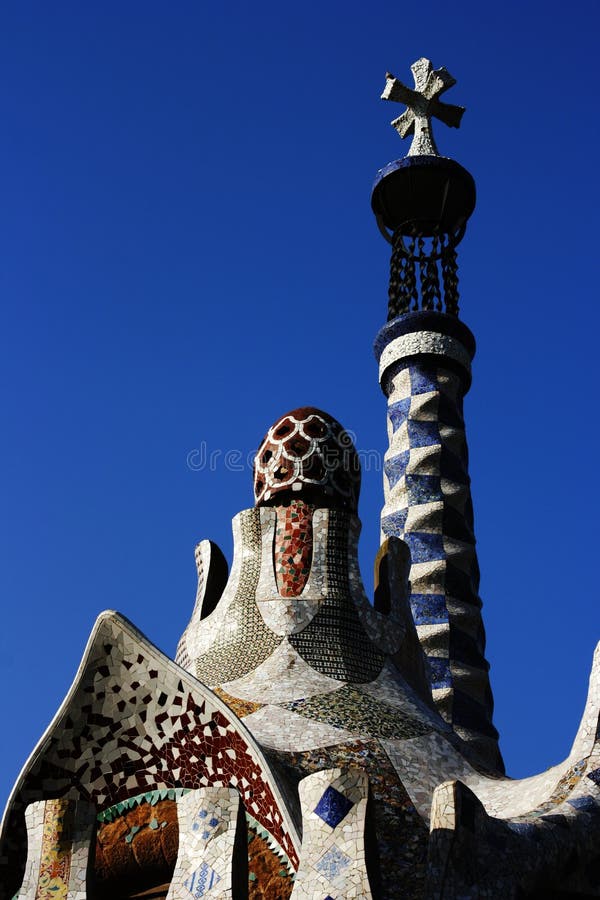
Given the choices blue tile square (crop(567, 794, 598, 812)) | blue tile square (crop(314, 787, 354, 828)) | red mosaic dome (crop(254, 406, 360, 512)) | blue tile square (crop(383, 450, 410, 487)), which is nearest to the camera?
blue tile square (crop(314, 787, 354, 828))

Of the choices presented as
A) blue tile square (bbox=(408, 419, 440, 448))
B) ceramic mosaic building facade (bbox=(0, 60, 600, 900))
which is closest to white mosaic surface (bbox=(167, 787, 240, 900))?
ceramic mosaic building facade (bbox=(0, 60, 600, 900))

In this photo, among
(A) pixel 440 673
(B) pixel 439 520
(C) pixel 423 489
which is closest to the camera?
(A) pixel 440 673

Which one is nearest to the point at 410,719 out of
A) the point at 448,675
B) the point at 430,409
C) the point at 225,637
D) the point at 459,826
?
the point at 225,637

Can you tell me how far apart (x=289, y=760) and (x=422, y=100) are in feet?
25.7

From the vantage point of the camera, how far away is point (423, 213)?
35.8 ft

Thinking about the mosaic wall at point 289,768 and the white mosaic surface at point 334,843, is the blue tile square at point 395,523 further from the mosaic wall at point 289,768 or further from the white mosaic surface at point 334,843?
the white mosaic surface at point 334,843

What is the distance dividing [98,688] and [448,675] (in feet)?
13.2

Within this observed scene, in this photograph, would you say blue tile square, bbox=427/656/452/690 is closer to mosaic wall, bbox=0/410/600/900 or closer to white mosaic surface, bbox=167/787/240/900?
mosaic wall, bbox=0/410/600/900

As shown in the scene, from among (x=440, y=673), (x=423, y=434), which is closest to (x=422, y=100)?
(x=423, y=434)

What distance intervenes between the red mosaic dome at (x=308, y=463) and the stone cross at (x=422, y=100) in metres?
5.45

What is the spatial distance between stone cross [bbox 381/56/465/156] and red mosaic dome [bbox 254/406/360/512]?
545cm

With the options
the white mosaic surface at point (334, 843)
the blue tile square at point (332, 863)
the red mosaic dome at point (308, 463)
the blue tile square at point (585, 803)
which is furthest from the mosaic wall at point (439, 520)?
the blue tile square at point (332, 863)

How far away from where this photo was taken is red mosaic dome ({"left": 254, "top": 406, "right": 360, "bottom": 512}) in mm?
6188

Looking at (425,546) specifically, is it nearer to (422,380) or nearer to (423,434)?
(423,434)
